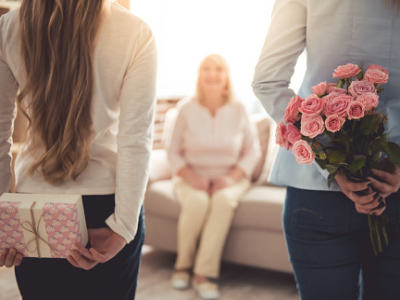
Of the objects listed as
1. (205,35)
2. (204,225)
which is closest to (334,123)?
(204,225)

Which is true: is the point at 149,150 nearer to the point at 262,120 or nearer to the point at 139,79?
the point at 139,79

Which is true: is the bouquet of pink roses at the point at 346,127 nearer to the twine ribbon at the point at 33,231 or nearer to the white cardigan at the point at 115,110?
the white cardigan at the point at 115,110

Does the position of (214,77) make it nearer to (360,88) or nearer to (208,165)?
(208,165)

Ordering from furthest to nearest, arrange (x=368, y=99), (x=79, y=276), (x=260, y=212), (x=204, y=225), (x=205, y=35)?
(x=205, y=35) → (x=204, y=225) → (x=260, y=212) → (x=79, y=276) → (x=368, y=99)

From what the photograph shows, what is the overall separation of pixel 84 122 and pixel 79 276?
1.17 ft

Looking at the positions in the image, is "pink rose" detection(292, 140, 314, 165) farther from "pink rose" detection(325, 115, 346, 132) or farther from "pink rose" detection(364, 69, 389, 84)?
"pink rose" detection(364, 69, 389, 84)

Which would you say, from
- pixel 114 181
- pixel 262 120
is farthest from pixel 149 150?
pixel 262 120

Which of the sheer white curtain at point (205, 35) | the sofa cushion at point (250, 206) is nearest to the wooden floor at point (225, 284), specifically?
the sofa cushion at point (250, 206)

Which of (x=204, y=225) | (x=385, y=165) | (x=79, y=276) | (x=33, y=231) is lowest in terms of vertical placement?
(x=204, y=225)

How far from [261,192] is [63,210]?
79.3 inches

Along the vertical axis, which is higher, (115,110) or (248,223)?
(115,110)

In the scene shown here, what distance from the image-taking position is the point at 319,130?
1002 mm

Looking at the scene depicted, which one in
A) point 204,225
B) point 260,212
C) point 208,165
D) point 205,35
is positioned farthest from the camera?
point 205,35

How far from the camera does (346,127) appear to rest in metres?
1.04
